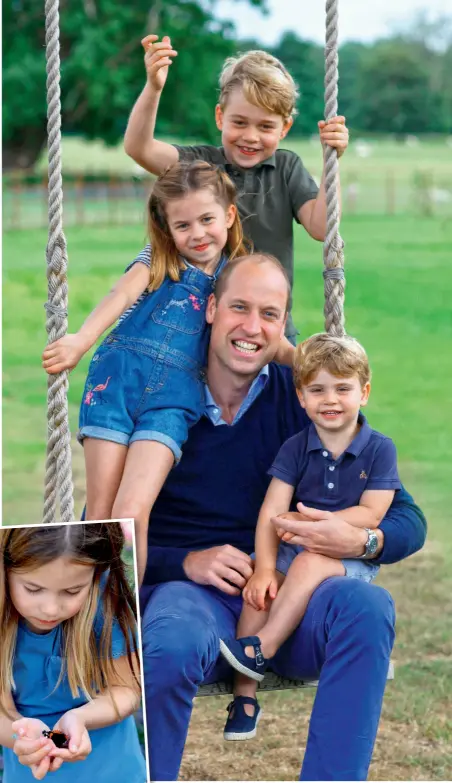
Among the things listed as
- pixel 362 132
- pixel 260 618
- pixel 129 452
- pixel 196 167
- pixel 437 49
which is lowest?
pixel 260 618

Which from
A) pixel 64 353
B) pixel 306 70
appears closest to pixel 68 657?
pixel 64 353

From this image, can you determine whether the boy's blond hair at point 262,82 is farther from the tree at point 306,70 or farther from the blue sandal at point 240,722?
the tree at point 306,70

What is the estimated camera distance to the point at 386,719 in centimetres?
401

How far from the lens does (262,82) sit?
2482 millimetres

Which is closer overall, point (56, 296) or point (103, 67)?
point (56, 296)

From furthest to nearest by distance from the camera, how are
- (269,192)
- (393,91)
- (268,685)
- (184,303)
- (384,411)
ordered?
(393,91), (384,411), (269,192), (184,303), (268,685)

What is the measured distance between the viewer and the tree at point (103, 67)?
1667 cm

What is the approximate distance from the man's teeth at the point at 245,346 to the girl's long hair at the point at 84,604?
1.29 ft

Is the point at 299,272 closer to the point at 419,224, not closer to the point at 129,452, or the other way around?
the point at 419,224

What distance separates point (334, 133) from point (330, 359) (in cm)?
47

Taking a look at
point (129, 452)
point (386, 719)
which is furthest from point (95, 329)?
point (386, 719)

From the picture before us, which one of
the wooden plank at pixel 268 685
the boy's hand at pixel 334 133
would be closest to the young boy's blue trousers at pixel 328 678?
the wooden plank at pixel 268 685

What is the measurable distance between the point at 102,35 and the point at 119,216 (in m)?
2.81

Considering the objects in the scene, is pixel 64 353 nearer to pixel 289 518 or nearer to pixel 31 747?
pixel 289 518
